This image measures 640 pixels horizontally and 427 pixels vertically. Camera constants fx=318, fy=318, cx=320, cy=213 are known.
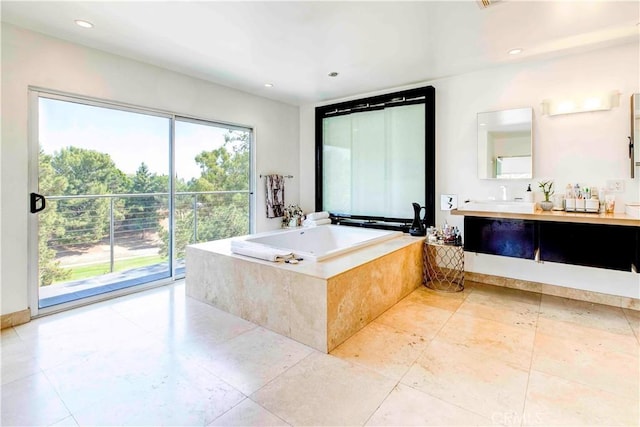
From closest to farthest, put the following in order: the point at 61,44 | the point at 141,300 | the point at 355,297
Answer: the point at 355,297 → the point at 61,44 → the point at 141,300

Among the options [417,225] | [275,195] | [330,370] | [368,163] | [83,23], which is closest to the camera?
[330,370]

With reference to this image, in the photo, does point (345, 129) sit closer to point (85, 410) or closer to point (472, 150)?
point (472, 150)

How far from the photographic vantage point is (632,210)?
261 centimetres

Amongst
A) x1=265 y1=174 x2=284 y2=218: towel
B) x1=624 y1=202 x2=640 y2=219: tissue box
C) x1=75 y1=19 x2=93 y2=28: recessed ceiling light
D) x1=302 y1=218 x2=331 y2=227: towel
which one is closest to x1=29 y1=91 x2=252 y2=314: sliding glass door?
x1=265 y1=174 x2=284 y2=218: towel

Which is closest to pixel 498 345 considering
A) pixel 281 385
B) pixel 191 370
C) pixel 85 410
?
pixel 281 385

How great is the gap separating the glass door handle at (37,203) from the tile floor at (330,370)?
95 cm

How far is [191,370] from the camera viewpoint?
1993 mm

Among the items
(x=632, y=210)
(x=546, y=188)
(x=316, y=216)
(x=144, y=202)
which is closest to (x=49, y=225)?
(x=144, y=202)

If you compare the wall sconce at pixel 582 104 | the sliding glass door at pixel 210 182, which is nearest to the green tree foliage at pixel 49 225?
the sliding glass door at pixel 210 182

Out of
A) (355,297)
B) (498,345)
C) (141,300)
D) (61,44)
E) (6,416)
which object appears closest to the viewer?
(6,416)

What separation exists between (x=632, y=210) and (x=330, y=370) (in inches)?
109

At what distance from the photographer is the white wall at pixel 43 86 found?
8.39 feet

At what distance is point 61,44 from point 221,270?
243 cm

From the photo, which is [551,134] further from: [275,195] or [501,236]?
[275,195]
